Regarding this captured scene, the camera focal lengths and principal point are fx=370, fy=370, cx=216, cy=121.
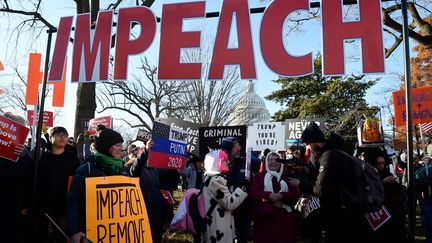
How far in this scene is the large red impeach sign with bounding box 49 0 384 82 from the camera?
5477 mm

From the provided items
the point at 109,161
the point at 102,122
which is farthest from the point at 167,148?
the point at 102,122

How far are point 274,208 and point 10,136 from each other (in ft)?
12.1

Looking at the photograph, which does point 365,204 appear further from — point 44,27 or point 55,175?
point 44,27

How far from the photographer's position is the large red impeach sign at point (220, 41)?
18.0 feet

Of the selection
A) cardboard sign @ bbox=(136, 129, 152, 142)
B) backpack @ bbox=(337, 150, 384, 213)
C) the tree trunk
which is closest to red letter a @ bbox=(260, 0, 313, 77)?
backpack @ bbox=(337, 150, 384, 213)

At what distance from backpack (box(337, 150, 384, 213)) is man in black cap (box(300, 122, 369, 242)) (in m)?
0.04

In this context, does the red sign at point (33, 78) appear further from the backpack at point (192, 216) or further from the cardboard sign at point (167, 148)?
the backpack at point (192, 216)

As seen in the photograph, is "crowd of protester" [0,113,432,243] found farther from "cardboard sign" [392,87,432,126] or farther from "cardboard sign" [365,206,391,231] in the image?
"cardboard sign" [392,87,432,126]

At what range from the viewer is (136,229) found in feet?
11.9

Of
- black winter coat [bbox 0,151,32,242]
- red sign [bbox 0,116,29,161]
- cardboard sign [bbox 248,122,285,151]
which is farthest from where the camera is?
cardboard sign [bbox 248,122,285,151]

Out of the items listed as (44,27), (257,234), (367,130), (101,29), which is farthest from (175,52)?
(44,27)

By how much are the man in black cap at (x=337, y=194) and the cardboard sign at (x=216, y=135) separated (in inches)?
116

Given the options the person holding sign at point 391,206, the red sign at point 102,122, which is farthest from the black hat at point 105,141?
the red sign at point 102,122

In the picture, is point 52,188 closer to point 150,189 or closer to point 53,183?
point 53,183
